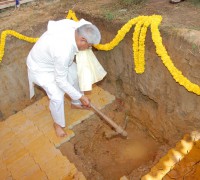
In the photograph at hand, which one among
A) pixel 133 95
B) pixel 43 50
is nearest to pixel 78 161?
pixel 133 95

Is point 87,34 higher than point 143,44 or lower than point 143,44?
higher

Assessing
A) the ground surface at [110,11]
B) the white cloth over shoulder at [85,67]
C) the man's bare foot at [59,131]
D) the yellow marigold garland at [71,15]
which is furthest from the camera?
the yellow marigold garland at [71,15]

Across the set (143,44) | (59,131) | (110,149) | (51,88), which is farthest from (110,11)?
(110,149)

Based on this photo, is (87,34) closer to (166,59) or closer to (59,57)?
(59,57)

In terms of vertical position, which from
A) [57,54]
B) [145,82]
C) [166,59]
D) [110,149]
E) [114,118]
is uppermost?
[57,54]

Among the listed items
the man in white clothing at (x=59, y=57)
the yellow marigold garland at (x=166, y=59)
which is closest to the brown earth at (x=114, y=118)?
the yellow marigold garland at (x=166, y=59)

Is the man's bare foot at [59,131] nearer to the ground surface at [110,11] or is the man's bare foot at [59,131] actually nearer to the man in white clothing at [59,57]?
the man in white clothing at [59,57]

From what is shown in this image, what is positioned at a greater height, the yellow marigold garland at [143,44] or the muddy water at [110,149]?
the yellow marigold garland at [143,44]

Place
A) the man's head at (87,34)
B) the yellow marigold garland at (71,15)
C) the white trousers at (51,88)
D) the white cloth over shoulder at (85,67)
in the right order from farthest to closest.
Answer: the yellow marigold garland at (71,15) → the white cloth over shoulder at (85,67) → the white trousers at (51,88) → the man's head at (87,34)

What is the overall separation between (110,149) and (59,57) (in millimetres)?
1920

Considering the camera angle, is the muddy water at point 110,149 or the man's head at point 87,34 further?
the muddy water at point 110,149

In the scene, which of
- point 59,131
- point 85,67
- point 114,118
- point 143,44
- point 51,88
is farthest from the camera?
point 114,118

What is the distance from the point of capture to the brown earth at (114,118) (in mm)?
3904

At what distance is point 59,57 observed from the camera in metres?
3.37
